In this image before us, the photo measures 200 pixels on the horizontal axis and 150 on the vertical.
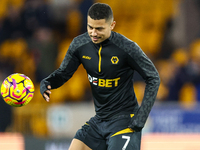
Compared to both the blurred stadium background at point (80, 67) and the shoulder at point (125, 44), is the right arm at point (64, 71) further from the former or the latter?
the blurred stadium background at point (80, 67)

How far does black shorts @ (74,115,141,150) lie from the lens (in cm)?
354

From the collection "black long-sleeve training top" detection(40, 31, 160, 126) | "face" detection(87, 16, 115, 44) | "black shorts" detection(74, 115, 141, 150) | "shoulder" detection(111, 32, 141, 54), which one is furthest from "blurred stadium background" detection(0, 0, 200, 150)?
"face" detection(87, 16, 115, 44)

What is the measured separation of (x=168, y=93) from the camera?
9.08 metres

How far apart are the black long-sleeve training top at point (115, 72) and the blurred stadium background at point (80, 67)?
9.45 ft

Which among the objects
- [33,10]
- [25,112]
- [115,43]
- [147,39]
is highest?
[33,10]

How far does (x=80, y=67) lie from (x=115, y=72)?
270 inches

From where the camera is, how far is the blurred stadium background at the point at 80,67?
7844 millimetres

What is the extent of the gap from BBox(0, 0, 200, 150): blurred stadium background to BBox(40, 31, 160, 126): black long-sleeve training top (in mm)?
2880

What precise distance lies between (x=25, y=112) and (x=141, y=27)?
5057 millimetres

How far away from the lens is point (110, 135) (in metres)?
3.64

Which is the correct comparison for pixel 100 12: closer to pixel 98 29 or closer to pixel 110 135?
pixel 98 29

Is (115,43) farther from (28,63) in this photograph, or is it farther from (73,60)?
(28,63)


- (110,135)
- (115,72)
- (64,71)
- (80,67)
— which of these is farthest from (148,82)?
(80,67)

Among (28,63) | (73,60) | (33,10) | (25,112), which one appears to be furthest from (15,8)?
(73,60)
